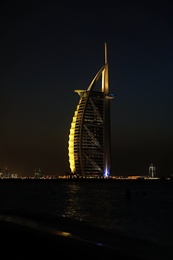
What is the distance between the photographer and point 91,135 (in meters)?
133

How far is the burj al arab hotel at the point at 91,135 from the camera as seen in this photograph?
128 metres

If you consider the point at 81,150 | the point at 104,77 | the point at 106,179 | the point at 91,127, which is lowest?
the point at 106,179

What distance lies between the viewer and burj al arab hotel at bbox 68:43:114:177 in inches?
5049
